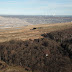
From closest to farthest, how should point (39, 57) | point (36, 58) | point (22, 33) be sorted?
point (36, 58)
point (39, 57)
point (22, 33)

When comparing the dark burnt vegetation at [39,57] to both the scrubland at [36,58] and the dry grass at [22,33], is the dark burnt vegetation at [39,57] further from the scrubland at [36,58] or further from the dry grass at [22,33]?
the dry grass at [22,33]

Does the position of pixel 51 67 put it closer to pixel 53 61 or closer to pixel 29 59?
pixel 53 61

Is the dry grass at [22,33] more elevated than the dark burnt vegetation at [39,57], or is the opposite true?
the dry grass at [22,33]

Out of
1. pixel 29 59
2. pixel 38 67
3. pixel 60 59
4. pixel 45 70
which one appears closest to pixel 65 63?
pixel 60 59

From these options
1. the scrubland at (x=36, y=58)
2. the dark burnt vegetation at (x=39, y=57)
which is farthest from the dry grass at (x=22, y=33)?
the scrubland at (x=36, y=58)

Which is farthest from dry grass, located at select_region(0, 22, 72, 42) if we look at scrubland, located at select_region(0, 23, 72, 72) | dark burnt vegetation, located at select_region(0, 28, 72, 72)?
scrubland, located at select_region(0, 23, 72, 72)

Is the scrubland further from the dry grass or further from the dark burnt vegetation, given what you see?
the dry grass

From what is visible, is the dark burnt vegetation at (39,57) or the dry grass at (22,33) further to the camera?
the dry grass at (22,33)

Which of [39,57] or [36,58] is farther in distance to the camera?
[39,57]

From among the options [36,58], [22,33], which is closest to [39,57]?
[36,58]

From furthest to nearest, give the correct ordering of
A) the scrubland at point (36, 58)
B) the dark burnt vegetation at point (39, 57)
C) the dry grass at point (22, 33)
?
the dry grass at point (22, 33), the scrubland at point (36, 58), the dark burnt vegetation at point (39, 57)

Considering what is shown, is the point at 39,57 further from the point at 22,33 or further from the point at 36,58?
the point at 22,33
